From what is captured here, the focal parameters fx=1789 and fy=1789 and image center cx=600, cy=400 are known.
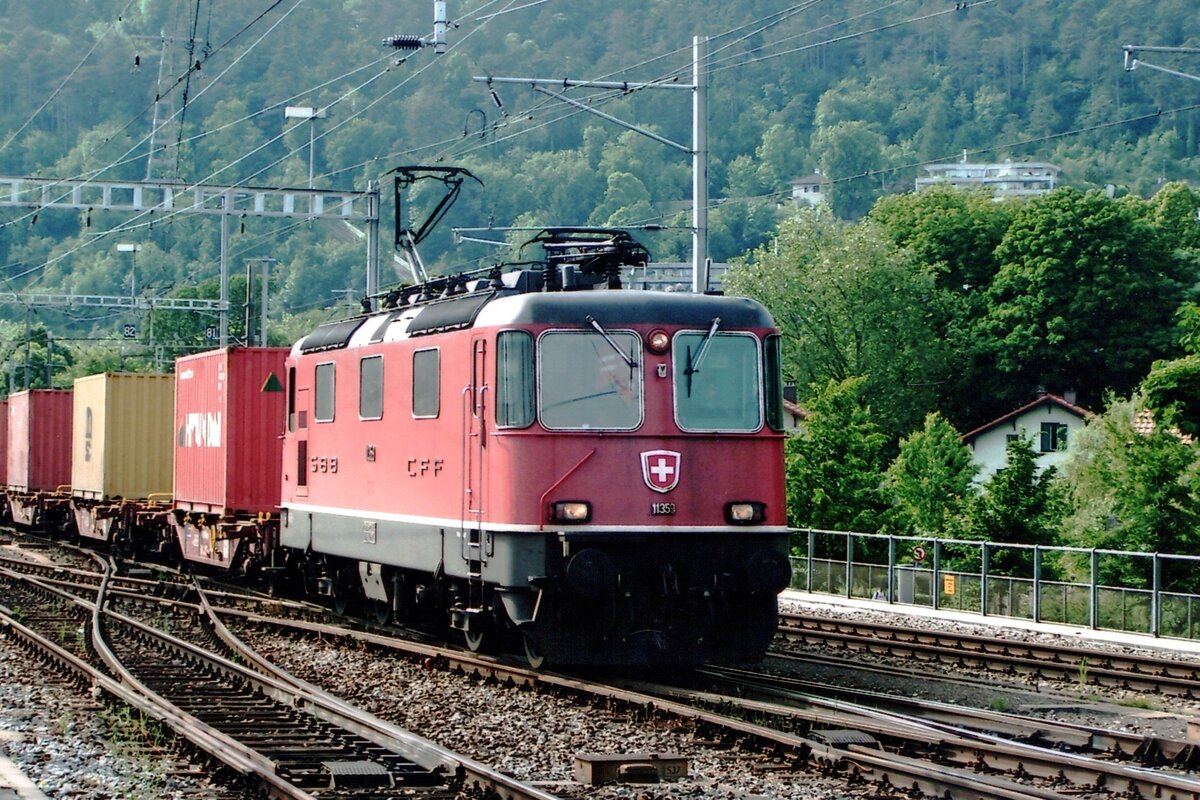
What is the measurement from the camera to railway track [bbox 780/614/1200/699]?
1612cm

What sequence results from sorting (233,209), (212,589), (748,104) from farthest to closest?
(748,104) < (233,209) < (212,589)

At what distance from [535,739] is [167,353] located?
84582 mm

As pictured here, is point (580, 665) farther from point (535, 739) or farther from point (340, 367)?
point (340, 367)

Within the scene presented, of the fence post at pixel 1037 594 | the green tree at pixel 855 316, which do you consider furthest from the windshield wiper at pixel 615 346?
the green tree at pixel 855 316

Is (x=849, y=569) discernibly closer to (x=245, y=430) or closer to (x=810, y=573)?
(x=810, y=573)

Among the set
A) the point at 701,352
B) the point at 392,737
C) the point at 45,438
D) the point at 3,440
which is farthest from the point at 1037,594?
the point at 3,440

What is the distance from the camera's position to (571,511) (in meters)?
14.4

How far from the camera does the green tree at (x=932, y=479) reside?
43.5 meters

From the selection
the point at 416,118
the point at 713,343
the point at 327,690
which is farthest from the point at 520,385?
the point at 416,118

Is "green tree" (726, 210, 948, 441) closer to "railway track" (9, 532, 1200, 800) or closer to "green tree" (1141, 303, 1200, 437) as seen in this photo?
"green tree" (1141, 303, 1200, 437)

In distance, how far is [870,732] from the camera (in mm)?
11977

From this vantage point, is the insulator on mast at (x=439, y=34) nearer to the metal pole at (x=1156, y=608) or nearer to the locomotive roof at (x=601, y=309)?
the locomotive roof at (x=601, y=309)

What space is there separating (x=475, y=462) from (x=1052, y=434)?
54.0 meters

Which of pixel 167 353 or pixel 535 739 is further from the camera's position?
pixel 167 353
